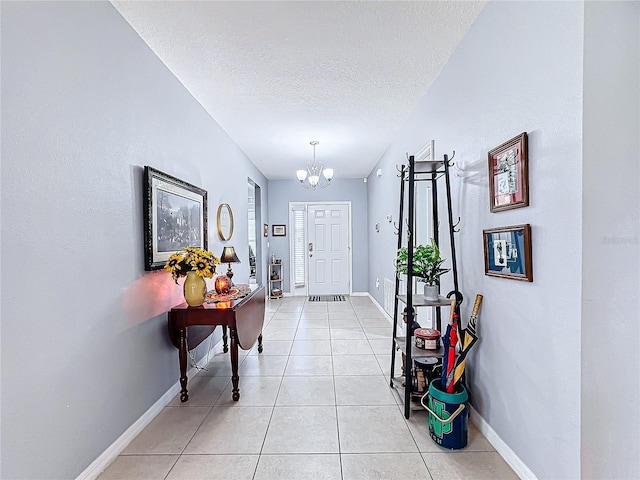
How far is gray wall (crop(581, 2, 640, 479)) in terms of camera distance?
1.21 meters

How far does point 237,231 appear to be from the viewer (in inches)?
172

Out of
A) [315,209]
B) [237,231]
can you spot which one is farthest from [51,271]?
[315,209]

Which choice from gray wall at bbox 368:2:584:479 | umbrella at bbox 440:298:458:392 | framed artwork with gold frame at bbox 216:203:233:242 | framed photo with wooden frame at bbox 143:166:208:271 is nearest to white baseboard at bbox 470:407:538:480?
gray wall at bbox 368:2:584:479

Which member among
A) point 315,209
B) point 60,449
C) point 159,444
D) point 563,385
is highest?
point 315,209

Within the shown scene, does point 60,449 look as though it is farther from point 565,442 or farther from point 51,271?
point 565,442

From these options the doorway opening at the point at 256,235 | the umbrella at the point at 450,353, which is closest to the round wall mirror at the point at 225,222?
the doorway opening at the point at 256,235

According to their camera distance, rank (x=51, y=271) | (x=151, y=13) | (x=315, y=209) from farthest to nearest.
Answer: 1. (x=315, y=209)
2. (x=151, y=13)
3. (x=51, y=271)

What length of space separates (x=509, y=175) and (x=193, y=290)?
206 cm

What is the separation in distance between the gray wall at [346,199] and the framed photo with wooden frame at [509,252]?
493cm

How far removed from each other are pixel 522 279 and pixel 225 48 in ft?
7.14

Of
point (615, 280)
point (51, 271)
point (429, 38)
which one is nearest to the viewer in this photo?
point (615, 280)

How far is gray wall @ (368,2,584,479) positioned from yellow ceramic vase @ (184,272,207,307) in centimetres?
179

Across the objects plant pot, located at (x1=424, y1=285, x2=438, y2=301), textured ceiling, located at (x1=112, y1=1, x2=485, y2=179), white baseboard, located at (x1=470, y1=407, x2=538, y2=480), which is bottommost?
white baseboard, located at (x1=470, y1=407, x2=538, y2=480)

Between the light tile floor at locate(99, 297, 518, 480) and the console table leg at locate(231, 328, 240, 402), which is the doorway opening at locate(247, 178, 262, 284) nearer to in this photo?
the light tile floor at locate(99, 297, 518, 480)
